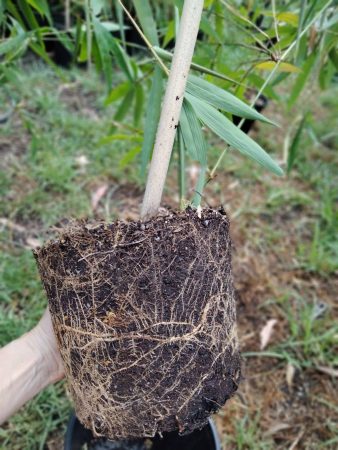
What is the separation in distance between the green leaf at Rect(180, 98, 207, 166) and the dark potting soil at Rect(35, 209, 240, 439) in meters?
0.10

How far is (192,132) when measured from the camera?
30.3 inches

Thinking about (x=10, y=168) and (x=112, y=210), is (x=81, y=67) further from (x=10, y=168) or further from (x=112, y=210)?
(x=112, y=210)

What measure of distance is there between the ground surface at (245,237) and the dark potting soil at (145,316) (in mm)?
548

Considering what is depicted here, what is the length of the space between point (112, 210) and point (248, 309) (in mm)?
640

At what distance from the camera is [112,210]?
1.80 meters

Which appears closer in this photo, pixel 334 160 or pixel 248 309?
pixel 248 309

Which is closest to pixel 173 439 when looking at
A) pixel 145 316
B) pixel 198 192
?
pixel 145 316

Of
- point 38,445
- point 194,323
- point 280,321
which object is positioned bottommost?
point 38,445

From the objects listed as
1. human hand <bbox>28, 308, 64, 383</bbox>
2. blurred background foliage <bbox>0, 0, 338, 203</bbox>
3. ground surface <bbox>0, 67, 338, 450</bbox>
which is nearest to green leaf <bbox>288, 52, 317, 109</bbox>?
blurred background foliage <bbox>0, 0, 338, 203</bbox>

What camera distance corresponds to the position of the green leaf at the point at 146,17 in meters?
0.74

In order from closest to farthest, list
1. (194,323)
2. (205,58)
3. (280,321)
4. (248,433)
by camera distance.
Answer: (194,323) → (205,58) → (248,433) → (280,321)

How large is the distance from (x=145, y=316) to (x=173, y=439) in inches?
19.6

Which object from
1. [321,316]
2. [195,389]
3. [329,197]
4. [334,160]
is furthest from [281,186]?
[195,389]

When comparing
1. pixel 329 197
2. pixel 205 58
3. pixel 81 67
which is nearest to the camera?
pixel 205 58
